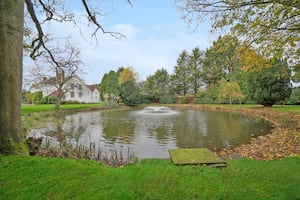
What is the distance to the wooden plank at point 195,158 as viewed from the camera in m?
3.37

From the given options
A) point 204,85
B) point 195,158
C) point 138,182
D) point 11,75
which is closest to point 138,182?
point 138,182

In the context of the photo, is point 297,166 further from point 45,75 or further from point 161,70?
point 161,70

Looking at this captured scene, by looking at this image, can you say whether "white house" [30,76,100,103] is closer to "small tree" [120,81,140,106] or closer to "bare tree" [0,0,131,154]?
"small tree" [120,81,140,106]

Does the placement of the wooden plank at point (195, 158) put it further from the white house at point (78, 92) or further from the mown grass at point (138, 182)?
the white house at point (78, 92)

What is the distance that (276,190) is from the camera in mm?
2439

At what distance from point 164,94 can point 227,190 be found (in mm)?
39219

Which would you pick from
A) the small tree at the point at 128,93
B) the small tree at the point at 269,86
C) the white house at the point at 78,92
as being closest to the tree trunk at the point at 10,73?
the small tree at the point at 269,86

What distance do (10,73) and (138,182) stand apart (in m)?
2.55

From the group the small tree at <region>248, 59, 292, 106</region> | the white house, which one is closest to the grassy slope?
the small tree at <region>248, 59, 292, 106</region>

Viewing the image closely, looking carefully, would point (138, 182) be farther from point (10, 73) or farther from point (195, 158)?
point (10, 73)

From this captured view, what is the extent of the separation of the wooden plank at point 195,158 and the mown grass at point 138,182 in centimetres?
26

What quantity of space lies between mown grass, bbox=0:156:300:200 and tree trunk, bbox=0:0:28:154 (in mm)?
374

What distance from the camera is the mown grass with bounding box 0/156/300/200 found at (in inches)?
86.5

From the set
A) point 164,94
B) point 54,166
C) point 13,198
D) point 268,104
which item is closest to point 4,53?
point 54,166
